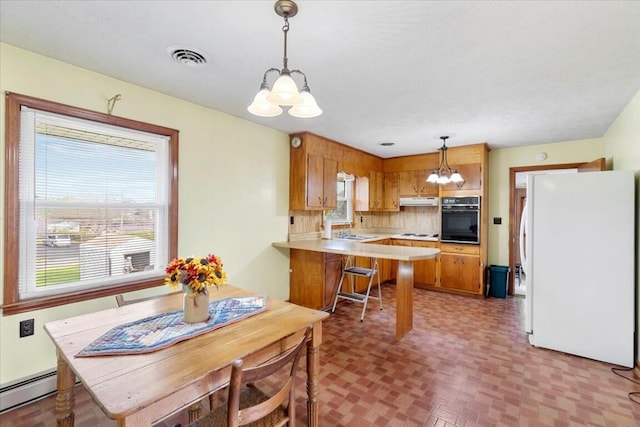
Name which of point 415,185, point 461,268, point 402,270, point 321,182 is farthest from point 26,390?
point 415,185

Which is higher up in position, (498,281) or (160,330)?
(160,330)

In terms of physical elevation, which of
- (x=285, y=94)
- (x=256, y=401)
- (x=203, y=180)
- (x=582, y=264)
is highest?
(x=285, y=94)

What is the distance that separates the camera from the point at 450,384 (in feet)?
7.75

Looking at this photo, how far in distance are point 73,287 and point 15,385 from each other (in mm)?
699

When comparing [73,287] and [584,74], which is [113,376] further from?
[584,74]

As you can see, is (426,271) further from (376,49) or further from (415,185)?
(376,49)

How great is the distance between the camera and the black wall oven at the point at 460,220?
4.71m

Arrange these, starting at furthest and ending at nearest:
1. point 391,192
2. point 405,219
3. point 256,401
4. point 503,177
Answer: point 405,219 < point 391,192 < point 503,177 < point 256,401

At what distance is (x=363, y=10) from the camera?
5.25 ft

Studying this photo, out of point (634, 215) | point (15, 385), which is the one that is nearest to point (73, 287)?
point (15, 385)

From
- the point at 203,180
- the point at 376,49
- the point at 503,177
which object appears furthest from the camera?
the point at 503,177

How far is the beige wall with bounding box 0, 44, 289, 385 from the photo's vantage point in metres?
2.10

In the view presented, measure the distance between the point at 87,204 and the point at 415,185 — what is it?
190 inches

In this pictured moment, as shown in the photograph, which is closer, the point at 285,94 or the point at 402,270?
the point at 285,94
